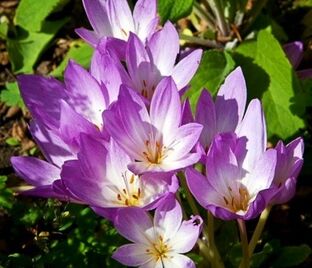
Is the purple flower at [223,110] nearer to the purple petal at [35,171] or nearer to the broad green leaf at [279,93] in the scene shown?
the purple petal at [35,171]

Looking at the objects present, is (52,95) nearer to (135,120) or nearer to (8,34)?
(135,120)

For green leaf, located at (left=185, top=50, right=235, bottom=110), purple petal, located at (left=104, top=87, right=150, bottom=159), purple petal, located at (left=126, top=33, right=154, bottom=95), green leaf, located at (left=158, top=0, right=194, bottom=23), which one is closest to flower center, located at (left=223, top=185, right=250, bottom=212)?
purple petal, located at (left=104, top=87, right=150, bottom=159)

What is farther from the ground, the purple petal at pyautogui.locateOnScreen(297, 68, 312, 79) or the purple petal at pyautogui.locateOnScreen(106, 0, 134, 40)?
the purple petal at pyautogui.locateOnScreen(106, 0, 134, 40)

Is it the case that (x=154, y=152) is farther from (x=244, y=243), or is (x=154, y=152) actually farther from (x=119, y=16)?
(x=119, y=16)

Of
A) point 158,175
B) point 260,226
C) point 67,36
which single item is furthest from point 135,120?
point 67,36

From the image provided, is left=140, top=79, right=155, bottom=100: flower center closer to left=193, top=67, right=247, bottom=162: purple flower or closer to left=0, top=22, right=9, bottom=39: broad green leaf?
left=193, top=67, right=247, bottom=162: purple flower
